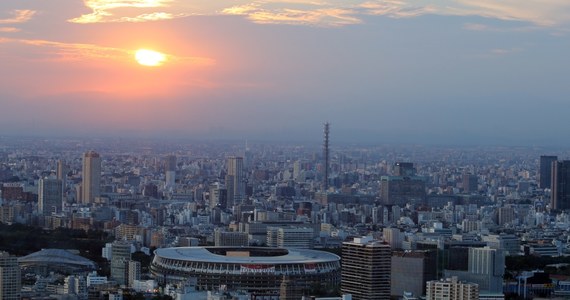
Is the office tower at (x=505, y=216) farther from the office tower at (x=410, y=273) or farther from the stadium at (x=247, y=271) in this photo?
the office tower at (x=410, y=273)

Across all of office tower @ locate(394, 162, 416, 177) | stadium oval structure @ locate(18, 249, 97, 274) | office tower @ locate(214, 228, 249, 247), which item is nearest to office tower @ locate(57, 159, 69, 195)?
office tower @ locate(394, 162, 416, 177)

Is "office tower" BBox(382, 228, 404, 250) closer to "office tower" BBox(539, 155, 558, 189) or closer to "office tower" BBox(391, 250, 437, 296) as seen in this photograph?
"office tower" BBox(391, 250, 437, 296)

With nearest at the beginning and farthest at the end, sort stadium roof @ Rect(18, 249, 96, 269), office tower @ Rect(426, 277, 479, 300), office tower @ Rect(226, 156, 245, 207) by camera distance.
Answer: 1. office tower @ Rect(426, 277, 479, 300)
2. stadium roof @ Rect(18, 249, 96, 269)
3. office tower @ Rect(226, 156, 245, 207)

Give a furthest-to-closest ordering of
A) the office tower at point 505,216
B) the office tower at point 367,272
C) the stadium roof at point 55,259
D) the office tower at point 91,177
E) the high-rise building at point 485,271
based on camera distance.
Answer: the office tower at point 91,177, the office tower at point 505,216, the stadium roof at point 55,259, the high-rise building at point 485,271, the office tower at point 367,272

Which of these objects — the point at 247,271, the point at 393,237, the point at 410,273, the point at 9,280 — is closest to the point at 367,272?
the point at 410,273

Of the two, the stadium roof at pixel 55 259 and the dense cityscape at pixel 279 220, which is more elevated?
the dense cityscape at pixel 279 220

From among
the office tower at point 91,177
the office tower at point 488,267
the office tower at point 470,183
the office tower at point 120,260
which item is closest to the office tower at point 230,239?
the office tower at point 120,260

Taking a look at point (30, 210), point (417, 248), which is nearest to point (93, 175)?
point (30, 210)

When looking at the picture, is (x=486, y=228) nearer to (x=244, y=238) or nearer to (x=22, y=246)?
(x=244, y=238)
